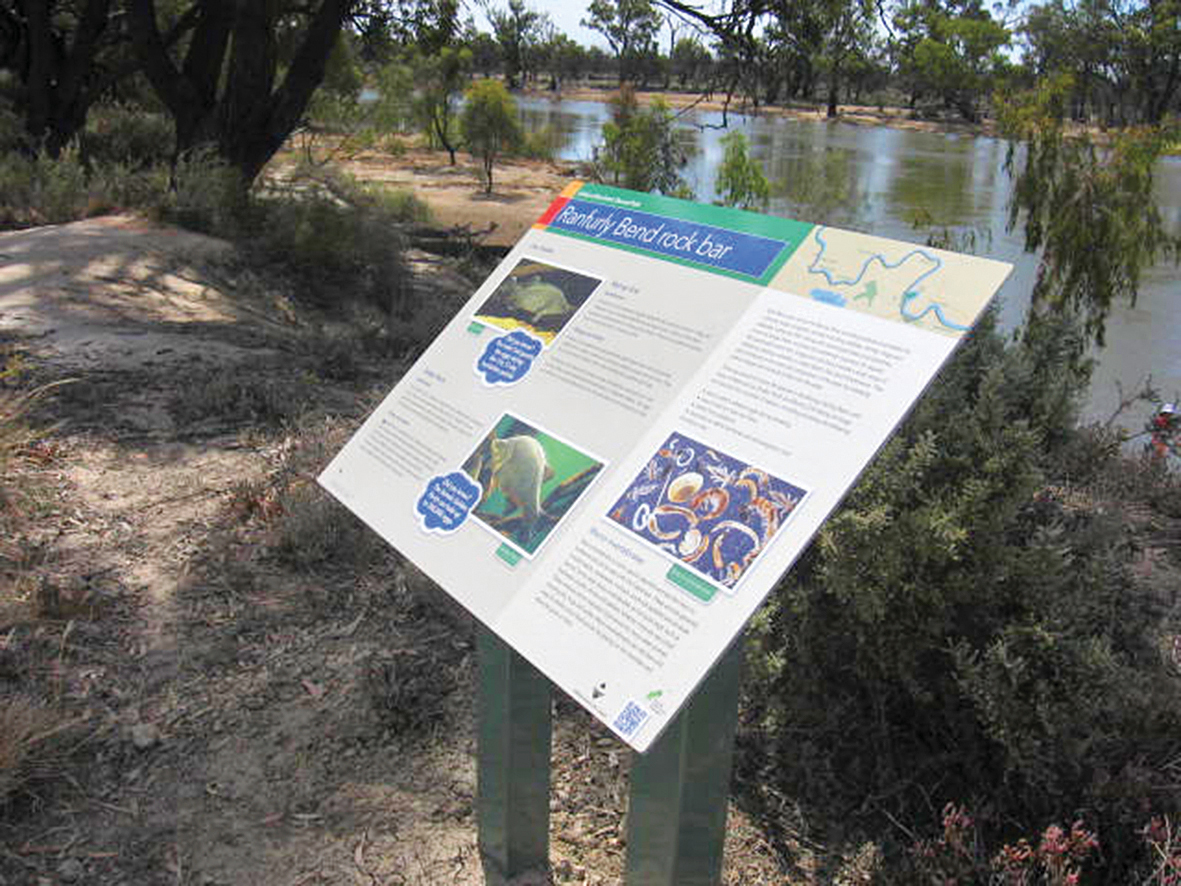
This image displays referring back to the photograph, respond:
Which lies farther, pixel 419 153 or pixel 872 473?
pixel 419 153

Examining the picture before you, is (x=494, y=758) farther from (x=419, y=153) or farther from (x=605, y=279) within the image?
(x=419, y=153)

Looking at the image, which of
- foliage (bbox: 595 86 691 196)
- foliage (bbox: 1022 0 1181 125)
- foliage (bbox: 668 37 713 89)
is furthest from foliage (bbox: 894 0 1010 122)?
foliage (bbox: 668 37 713 89)

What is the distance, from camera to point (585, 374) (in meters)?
2.04

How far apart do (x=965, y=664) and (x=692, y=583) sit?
1.32m

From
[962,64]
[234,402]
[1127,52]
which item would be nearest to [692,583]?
[234,402]

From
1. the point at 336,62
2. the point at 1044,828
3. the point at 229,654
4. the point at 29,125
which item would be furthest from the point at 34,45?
the point at 1044,828

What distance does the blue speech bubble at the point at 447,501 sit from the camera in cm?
199

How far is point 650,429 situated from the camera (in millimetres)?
1839

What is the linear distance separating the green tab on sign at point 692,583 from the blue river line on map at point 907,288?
56cm

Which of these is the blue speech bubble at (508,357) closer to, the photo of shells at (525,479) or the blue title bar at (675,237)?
the photo of shells at (525,479)

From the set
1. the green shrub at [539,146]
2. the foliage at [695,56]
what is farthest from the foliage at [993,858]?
the green shrub at [539,146]

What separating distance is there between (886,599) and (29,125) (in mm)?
14157

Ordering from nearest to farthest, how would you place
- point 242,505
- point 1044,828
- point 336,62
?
point 1044,828, point 242,505, point 336,62

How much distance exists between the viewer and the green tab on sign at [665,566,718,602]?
1562 millimetres
